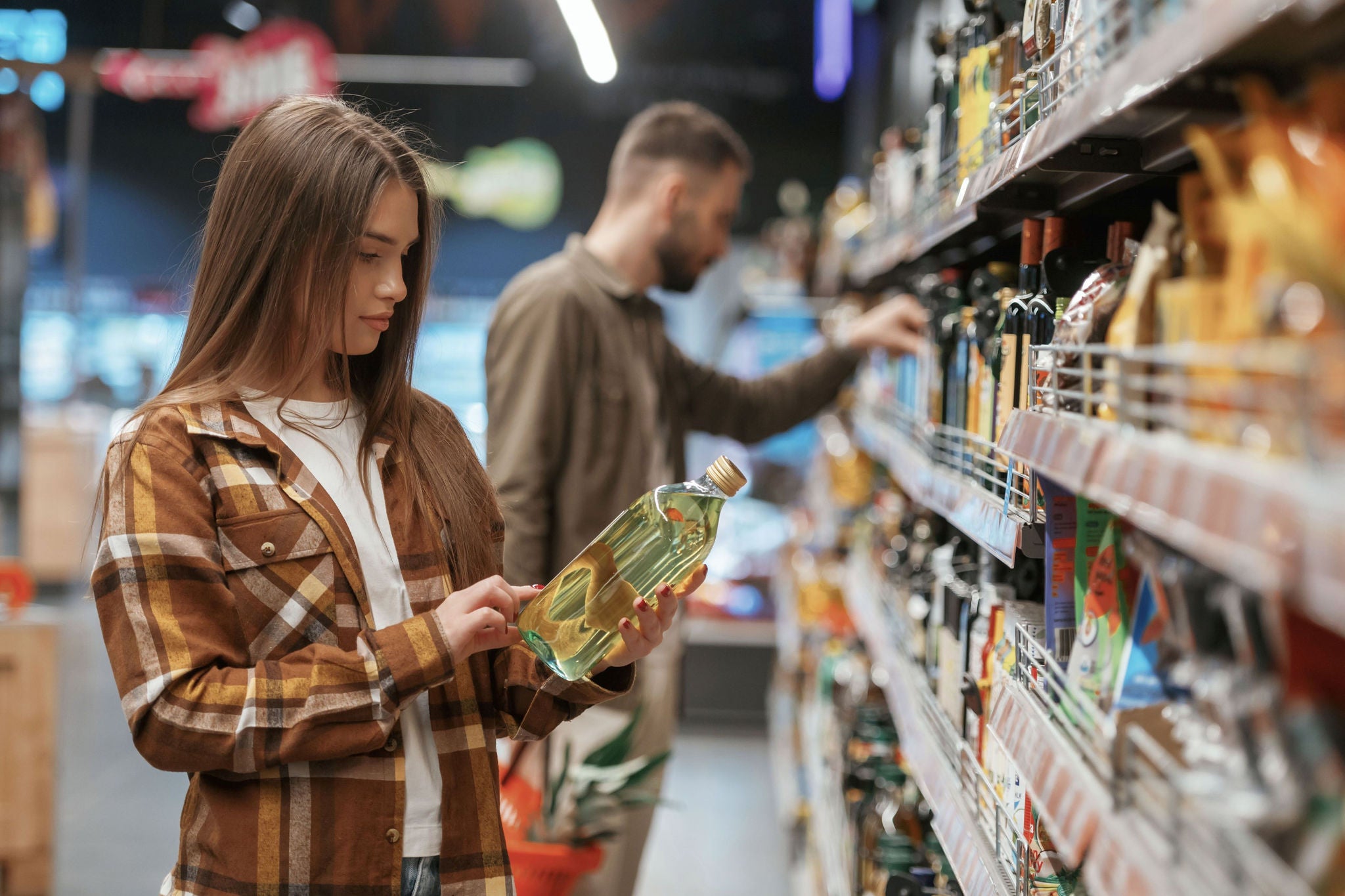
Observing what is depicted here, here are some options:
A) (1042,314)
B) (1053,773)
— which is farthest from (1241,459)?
(1042,314)

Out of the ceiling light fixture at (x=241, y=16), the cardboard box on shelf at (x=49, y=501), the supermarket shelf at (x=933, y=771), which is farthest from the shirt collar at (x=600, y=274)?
the cardboard box on shelf at (x=49, y=501)

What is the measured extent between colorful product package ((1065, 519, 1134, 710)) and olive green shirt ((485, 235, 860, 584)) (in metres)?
1.49

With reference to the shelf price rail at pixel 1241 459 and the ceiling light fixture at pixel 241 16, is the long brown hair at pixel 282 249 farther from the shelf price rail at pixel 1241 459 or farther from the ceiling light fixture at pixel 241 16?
the ceiling light fixture at pixel 241 16

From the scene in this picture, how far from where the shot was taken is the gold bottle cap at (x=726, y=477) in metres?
1.35

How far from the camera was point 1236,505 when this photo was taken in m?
0.58

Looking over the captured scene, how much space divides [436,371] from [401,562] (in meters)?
8.33

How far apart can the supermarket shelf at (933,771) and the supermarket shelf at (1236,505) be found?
0.65 metres

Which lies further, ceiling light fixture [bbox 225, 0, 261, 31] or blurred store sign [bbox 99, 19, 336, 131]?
ceiling light fixture [bbox 225, 0, 261, 31]

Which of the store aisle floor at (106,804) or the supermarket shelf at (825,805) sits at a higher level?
the supermarket shelf at (825,805)

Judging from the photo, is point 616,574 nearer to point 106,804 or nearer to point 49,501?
point 106,804

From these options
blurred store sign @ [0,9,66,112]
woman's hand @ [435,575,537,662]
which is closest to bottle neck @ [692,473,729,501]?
woman's hand @ [435,575,537,662]

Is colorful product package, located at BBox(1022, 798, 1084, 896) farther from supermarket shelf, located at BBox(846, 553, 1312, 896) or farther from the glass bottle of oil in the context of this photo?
the glass bottle of oil

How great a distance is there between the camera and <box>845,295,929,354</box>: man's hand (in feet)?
8.45

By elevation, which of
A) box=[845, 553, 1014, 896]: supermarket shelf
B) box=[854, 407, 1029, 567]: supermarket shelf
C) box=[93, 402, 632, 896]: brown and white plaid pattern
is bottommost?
box=[845, 553, 1014, 896]: supermarket shelf
